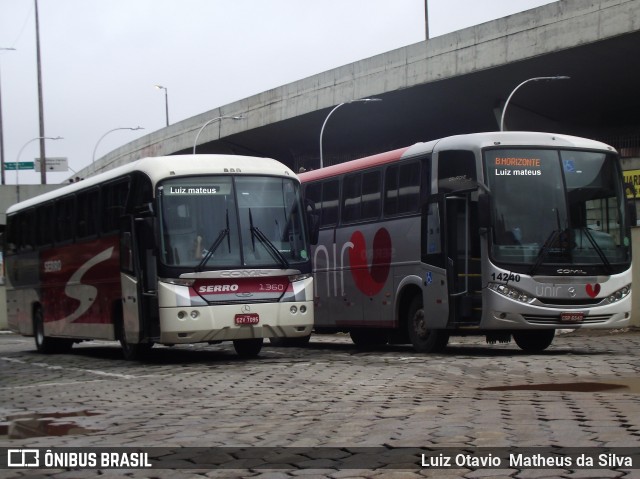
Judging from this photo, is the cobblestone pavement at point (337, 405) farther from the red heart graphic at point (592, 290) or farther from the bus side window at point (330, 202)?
the bus side window at point (330, 202)

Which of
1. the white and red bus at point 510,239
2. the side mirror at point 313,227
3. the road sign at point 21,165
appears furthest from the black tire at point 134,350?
the road sign at point 21,165

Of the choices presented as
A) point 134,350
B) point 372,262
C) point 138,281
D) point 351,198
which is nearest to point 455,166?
point 372,262

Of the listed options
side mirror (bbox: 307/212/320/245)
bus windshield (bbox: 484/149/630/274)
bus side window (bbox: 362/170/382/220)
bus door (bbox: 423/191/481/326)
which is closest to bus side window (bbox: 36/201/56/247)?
bus side window (bbox: 362/170/382/220)

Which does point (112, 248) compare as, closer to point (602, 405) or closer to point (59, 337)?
point (59, 337)

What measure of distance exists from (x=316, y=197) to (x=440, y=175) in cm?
526

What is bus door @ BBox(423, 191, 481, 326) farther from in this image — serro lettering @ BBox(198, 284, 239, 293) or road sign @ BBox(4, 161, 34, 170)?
road sign @ BBox(4, 161, 34, 170)

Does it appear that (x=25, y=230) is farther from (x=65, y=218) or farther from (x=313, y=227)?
(x=313, y=227)

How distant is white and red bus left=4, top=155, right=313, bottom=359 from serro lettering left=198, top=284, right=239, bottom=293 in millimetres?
15

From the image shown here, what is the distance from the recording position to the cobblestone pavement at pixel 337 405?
8453 mm

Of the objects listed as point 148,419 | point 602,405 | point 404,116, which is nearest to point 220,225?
point 148,419

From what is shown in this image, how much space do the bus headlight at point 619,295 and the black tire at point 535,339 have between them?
55.7 inches

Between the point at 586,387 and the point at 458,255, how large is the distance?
6.69 m

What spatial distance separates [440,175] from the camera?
64.6 ft

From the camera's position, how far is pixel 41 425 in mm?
10891
